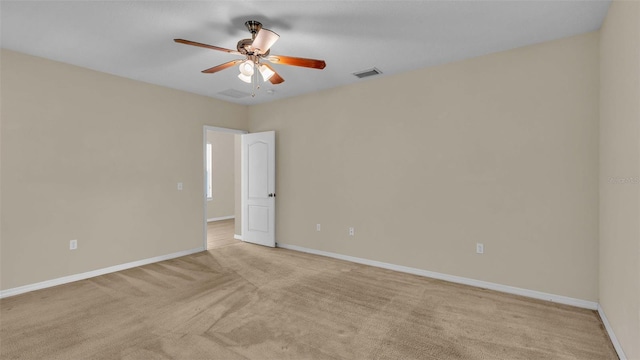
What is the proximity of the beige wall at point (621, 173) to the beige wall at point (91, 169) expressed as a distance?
5.05 metres

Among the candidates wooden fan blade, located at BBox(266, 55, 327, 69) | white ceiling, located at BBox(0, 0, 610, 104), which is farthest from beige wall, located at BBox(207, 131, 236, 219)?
wooden fan blade, located at BBox(266, 55, 327, 69)

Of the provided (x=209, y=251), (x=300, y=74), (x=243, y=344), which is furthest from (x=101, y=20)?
(x=209, y=251)

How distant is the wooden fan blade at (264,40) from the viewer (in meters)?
2.32

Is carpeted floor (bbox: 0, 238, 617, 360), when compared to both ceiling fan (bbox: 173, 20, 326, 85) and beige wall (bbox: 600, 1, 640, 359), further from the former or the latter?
ceiling fan (bbox: 173, 20, 326, 85)

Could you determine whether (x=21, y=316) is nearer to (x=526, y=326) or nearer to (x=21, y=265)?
(x=21, y=265)

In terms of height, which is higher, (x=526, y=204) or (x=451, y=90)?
(x=451, y=90)

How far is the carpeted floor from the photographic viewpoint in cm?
224

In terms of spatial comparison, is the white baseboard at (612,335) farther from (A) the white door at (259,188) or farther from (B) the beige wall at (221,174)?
(B) the beige wall at (221,174)

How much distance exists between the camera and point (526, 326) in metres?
2.58

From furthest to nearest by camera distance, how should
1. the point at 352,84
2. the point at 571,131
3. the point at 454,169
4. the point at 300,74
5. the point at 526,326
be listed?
1. the point at 352,84
2. the point at 300,74
3. the point at 454,169
4. the point at 571,131
5. the point at 526,326

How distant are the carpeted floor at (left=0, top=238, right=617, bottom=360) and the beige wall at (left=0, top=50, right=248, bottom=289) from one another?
0.50m

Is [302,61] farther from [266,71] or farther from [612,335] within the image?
[612,335]

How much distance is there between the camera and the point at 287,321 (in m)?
2.68

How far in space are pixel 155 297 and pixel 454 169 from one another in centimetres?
363
